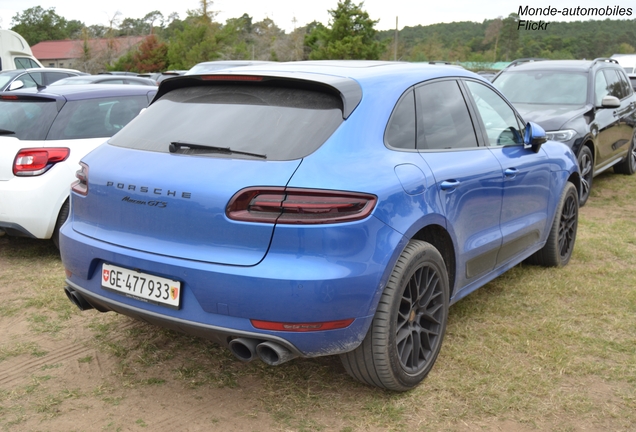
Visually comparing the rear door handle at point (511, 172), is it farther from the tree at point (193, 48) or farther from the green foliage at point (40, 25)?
the green foliage at point (40, 25)

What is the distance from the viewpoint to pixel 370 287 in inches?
115

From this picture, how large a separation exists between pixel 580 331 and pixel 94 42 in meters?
74.5

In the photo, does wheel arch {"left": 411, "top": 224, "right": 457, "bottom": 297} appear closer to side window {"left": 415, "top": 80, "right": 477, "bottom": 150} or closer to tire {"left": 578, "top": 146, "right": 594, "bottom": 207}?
side window {"left": 415, "top": 80, "right": 477, "bottom": 150}

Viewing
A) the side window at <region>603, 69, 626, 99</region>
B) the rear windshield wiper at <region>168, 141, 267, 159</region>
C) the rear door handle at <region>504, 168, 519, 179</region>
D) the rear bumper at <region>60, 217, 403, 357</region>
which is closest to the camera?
the rear bumper at <region>60, 217, 403, 357</region>

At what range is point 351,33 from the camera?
59.1m

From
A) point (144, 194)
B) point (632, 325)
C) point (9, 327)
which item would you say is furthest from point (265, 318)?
point (632, 325)

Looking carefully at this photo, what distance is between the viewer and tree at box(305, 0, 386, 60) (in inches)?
2261

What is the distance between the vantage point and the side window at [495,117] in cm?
429

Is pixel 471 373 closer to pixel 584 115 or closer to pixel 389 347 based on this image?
pixel 389 347

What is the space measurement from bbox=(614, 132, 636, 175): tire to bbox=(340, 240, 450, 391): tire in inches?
318

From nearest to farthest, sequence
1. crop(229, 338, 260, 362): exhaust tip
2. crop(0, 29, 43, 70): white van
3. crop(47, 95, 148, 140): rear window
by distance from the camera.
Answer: crop(229, 338, 260, 362): exhaust tip, crop(47, 95, 148, 140): rear window, crop(0, 29, 43, 70): white van

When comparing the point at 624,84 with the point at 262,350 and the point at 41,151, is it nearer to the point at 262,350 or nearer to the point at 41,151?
the point at 41,151

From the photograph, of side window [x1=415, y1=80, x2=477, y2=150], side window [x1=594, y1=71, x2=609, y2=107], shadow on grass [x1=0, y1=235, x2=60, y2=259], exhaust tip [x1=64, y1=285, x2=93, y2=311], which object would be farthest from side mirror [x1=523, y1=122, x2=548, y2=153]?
side window [x1=594, y1=71, x2=609, y2=107]

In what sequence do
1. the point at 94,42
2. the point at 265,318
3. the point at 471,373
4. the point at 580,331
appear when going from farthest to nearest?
the point at 94,42
the point at 580,331
the point at 471,373
the point at 265,318
